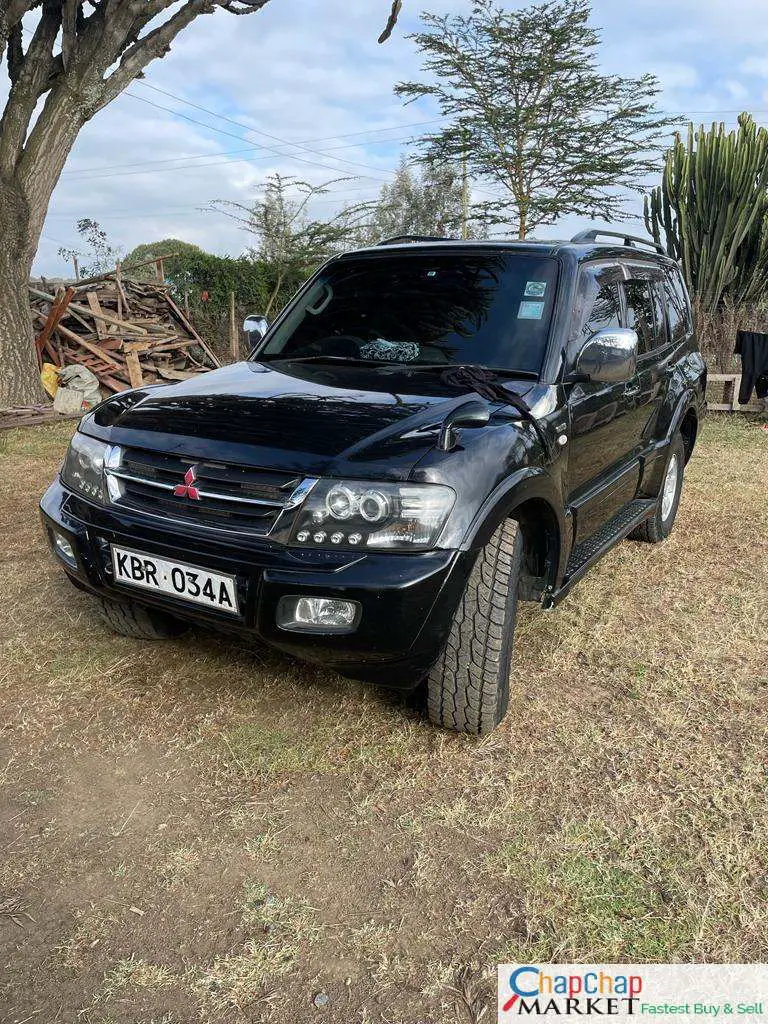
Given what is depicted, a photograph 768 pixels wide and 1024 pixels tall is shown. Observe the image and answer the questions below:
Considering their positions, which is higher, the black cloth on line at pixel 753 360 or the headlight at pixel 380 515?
the black cloth on line at pixel 753 360

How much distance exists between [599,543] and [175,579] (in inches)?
77.6

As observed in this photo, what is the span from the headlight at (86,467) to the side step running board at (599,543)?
1.73 meters


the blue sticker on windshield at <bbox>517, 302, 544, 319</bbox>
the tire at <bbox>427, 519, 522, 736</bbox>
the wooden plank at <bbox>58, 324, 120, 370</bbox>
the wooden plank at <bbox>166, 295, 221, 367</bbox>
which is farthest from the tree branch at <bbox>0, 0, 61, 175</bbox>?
the tire at <bbox>427, 519, 522, 736</bbox>

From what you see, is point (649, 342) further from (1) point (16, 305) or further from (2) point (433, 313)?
(1) point (16, 305)

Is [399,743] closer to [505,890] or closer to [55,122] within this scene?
[505,890]

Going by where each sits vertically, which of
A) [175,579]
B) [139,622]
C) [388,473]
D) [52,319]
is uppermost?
[52,319]

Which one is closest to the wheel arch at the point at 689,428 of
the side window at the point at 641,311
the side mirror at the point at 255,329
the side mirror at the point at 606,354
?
the side window at the point at 641,311

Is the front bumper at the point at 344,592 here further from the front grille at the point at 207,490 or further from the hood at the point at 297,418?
the hood at the point at 297,418

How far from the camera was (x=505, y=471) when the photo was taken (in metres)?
2.40

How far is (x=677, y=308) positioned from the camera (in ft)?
15.4

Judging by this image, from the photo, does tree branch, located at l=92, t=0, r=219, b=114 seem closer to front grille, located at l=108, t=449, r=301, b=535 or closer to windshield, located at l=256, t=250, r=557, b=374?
windshield, located at l=256, t=250, r=557, b=374

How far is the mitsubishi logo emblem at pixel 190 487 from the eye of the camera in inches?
93.0

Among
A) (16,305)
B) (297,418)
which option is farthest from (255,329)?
(16,305)

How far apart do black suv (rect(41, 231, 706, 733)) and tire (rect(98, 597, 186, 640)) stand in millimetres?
13
